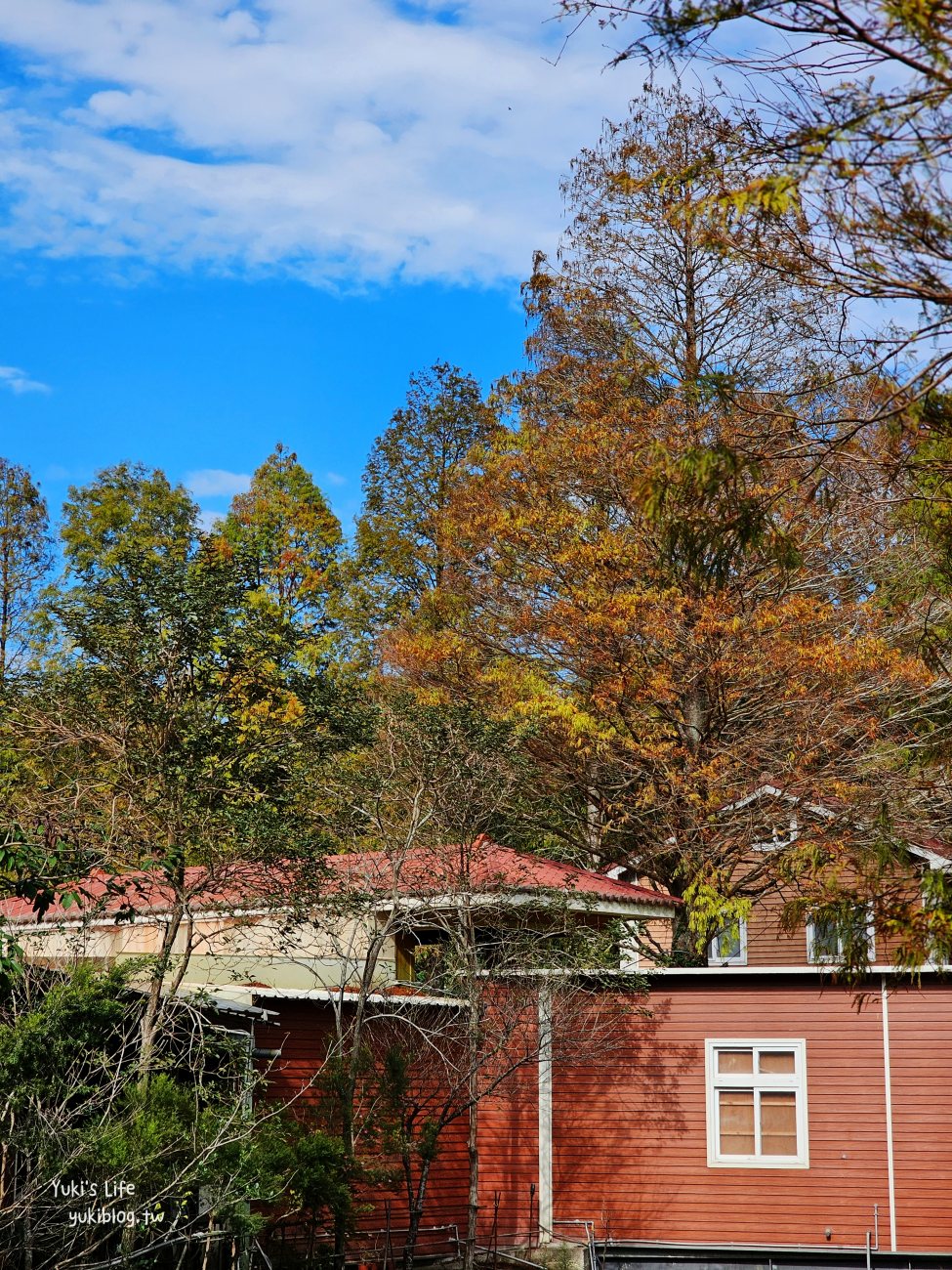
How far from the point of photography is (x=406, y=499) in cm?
3216

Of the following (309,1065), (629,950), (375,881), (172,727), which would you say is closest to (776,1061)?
(629,950)

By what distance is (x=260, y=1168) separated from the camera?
996 centimetres

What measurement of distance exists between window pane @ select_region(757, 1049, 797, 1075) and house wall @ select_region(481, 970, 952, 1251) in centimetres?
20

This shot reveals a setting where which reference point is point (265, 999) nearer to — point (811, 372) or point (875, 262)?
point (875, 262)

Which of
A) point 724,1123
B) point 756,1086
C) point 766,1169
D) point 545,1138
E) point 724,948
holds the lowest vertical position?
point 766,1169

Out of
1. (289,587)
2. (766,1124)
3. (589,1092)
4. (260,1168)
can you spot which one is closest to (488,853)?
(589,1092)

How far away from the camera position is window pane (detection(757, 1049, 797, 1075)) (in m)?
15.2

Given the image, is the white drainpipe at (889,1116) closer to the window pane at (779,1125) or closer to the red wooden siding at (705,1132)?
the red wooden siding at (705,1132)

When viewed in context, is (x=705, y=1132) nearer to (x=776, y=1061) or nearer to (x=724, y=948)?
(x=776, y=1061)

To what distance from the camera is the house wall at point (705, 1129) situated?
14.6m

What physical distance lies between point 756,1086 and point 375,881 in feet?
16.7

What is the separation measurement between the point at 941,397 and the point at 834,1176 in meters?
10.5

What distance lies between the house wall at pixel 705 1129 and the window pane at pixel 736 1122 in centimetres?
21

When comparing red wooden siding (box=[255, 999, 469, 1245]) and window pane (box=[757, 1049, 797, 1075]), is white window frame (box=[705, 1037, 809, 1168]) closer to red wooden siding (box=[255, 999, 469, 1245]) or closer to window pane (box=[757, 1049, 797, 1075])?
window pane (box=[757, 1049, 797, 1075])
